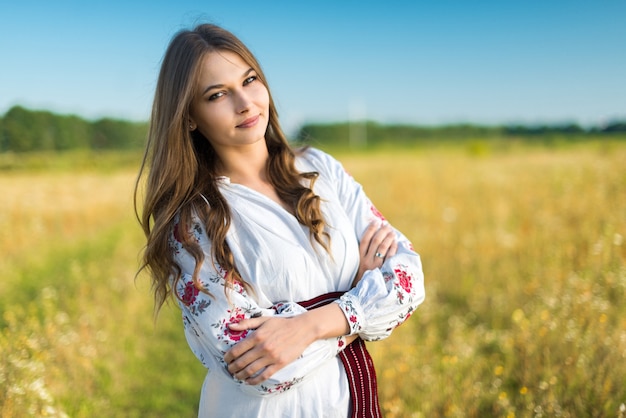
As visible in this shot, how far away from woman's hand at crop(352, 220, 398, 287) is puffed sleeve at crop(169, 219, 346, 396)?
315mm

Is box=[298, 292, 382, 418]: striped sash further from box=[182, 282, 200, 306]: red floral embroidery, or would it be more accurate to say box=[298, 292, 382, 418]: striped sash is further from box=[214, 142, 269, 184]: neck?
box=[214, 142, 269, 184]: neck

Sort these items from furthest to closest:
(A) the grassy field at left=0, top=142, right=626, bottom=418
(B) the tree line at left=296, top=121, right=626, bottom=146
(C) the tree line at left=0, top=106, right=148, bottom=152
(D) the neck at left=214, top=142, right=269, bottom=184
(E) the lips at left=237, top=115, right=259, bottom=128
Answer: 1. (B) the tree line at left=296, top=121, right=626, bottom=146
2. (C) the tree line at left=0, top=106, right=148, bottom=152
3. (A) the grassy field at left=0, top=142, right=626, bottom=418
4. (D) the neck at left=214, top=142, right=269, bottom=184
5. (E) the lips at left=237, top=115, right=259, bottom=128

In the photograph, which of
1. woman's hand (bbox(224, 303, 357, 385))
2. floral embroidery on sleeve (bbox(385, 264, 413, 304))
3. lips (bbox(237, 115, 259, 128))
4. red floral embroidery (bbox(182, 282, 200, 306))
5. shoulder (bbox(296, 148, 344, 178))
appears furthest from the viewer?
shoulder (bbox(296, 148, 344, 178))

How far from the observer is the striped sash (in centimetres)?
202

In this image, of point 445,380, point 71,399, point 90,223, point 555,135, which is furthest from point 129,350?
point 555,135

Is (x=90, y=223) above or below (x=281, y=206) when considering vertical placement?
below

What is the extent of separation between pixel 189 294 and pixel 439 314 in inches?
140

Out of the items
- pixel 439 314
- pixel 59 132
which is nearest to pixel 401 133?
pixel 59 132

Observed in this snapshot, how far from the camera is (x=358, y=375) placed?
80.3 inches

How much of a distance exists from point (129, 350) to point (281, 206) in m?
3.16

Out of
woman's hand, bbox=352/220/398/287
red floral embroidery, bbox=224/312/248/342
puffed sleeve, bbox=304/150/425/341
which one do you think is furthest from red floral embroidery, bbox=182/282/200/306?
woman's hand, bbox=352/220/398/287

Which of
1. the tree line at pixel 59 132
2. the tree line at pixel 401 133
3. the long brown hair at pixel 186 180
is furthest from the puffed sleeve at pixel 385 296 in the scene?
the tree line at pixel 401 133

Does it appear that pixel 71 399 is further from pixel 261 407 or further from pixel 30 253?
pixel 30 253

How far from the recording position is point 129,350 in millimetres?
4738
